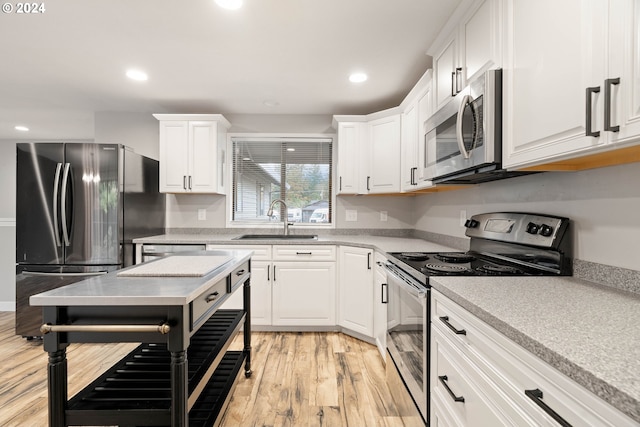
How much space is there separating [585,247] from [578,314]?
587 mm

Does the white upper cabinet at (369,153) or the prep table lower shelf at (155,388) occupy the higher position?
the white upper cabinet at (369,153)

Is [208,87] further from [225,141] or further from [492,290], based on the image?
[492,290]

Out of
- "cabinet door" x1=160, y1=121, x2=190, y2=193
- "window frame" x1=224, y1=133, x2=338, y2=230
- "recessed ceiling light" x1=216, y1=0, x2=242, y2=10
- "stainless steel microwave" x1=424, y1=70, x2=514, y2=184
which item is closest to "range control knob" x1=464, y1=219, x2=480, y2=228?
"stainless steel microwave" x1=424, y1=70, x2=514, y2=184

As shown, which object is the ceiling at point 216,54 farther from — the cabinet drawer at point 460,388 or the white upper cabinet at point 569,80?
the cabinet drawer at point 460,388

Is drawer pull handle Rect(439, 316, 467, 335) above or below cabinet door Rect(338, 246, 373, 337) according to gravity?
above

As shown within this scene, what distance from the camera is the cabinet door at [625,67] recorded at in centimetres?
80

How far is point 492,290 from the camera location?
1.14 m

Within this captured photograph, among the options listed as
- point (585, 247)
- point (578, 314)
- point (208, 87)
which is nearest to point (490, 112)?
point (585, 247)

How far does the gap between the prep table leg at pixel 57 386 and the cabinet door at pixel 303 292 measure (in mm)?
1941

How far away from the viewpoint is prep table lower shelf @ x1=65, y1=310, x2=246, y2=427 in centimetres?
119

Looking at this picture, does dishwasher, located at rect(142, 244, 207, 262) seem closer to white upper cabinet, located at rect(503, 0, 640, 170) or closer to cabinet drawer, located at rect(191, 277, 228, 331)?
cabinet drawer, located at rect(191, 277, 228, 331)

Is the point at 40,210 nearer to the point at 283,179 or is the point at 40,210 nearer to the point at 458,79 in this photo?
the point at 283,179

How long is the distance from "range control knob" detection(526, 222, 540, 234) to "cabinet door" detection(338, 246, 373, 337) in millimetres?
1363

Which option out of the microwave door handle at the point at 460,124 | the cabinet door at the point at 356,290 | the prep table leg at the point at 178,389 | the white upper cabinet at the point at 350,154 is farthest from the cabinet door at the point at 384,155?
the prep table leg at the point at 178,389
